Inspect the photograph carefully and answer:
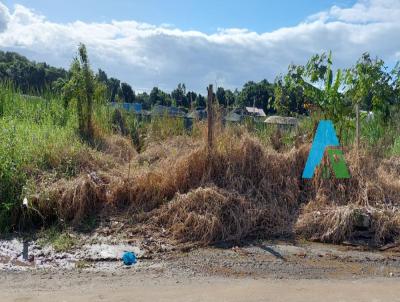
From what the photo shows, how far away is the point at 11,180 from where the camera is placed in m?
7.00

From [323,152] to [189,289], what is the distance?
4.46 metres

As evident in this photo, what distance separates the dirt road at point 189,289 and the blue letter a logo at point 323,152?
2933 millimetres

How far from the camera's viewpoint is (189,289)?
473 centimetres

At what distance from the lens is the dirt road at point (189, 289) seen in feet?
14.6

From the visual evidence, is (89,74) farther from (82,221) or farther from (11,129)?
(82,221)

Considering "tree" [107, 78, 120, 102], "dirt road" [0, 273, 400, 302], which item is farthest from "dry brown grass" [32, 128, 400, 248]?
"tree" [107, 78, 120, 102]

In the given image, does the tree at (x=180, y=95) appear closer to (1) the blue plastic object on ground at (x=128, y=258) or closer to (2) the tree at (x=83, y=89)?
(2) the tree at (x=83, y=89)

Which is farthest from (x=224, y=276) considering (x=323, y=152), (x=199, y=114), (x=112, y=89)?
(x=112, y=89)

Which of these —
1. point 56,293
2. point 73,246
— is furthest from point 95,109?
point 56,293

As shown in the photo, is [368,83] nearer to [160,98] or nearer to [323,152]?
[323,152]

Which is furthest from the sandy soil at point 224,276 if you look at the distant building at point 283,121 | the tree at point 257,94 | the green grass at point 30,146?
the tree at point 257,94

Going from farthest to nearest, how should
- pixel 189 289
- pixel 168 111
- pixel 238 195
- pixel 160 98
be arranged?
1. pixel 160 98
2. pixel 168 111
3. pixel 238 195
4. pixel 189 289

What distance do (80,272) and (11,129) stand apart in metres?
3.72

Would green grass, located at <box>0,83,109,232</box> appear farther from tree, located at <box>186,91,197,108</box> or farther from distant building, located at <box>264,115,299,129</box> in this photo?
distant building, located at <box>264,115,299,129</box>
